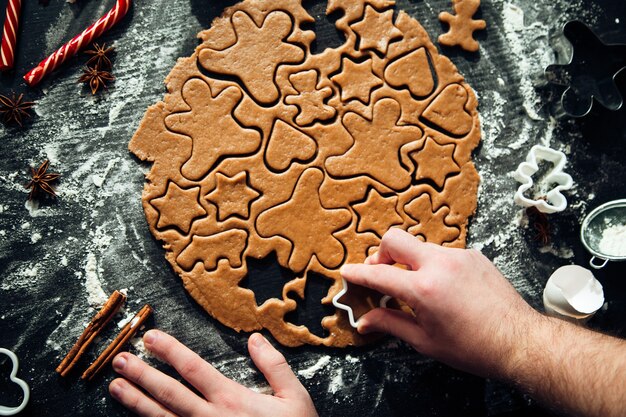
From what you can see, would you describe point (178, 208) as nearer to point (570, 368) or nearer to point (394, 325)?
point (394, 325)

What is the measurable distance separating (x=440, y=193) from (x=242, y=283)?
35.2 inches

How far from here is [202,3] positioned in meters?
2.27

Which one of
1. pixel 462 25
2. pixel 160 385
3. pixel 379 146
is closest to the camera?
pixel 160 385

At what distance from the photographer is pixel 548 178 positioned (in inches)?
90.9

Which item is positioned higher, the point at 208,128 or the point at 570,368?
the point at 208,128

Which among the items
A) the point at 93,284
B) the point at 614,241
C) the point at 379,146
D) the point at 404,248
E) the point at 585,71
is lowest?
the point at 614,241

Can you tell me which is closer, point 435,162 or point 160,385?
point 160,385

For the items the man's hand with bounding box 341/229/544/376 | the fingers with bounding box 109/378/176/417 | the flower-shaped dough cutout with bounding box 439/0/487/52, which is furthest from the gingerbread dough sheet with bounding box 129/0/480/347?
the fingers with bounding box 109/378/176/417

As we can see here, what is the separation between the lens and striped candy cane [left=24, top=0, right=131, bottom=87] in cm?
218

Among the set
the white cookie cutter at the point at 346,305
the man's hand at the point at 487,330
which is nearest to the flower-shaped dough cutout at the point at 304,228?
the white cookie cutter at the point at 346,305

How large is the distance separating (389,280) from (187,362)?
2.74 feet

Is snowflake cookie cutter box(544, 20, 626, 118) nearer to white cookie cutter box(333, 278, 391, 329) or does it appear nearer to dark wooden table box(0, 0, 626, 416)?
dark wooden table box(0, 0, 626, 416)

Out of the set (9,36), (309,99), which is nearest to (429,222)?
(309,99)

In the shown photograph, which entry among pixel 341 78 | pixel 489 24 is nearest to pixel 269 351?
pixel 341 78
